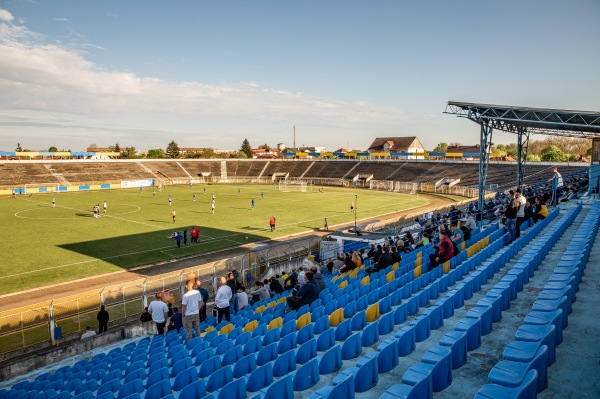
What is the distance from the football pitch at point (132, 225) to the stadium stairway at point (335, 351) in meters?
17.6

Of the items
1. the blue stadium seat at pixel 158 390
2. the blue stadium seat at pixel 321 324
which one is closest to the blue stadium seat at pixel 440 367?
the blue stadium seat at pixel 321 324

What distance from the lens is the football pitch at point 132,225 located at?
88.7 ft

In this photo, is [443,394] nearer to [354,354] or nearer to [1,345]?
[354,354]

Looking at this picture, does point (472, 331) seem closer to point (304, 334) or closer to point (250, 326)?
point (304, 334)

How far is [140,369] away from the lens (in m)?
8.27

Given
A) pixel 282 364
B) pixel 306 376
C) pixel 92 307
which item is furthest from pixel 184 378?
pixel 92 307

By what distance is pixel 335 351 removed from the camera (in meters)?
6.46

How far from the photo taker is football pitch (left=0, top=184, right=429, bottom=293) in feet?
88.7

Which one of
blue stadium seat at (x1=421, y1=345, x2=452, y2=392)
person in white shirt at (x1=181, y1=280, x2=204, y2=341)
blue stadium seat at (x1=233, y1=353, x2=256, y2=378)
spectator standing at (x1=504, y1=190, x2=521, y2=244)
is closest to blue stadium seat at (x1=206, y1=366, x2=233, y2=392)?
blue stadium seat at (x1=233, y1=353, x2=256, y2=378)

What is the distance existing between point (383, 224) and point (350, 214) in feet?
36.8

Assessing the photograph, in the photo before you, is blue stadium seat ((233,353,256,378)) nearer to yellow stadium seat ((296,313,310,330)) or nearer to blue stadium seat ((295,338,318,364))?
blue stadium seat ((295,338,318,364))

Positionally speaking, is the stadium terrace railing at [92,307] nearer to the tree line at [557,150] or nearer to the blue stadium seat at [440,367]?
the blue stadium seat at [440,367]

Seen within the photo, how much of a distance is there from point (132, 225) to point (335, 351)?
3683cm

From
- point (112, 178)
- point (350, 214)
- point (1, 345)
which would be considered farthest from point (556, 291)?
point (112, 178)
